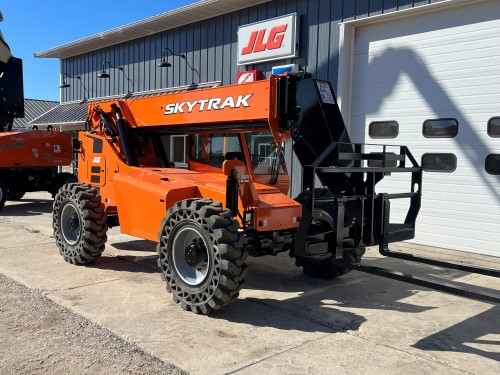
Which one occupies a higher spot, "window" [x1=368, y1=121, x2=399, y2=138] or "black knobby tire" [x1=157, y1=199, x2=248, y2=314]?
"window" [x1=368, y1=121, x2=399, y2=138]

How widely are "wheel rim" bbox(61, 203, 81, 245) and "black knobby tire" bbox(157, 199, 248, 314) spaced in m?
2.16

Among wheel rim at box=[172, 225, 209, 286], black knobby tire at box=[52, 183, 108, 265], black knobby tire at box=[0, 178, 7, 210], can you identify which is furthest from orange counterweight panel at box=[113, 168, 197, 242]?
black knobby tire at box=[0, 178, 7, 210]

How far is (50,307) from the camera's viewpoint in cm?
497

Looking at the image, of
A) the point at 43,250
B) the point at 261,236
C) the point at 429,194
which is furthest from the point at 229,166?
the point at 429,194

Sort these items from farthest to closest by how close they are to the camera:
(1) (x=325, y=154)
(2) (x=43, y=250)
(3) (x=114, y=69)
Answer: (3) (x=114, y=69)
(2) (x=43, y=250)
(1) (x=325, y=154)

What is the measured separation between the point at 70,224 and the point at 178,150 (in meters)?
1.91

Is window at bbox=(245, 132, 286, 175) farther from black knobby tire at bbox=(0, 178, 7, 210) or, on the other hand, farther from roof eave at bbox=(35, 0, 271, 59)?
black knobby tire at bbox=(0, 178, 7, 210)

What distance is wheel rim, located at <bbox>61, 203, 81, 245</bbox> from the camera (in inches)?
267

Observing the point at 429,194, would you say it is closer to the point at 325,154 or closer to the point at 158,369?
the point at 325,154

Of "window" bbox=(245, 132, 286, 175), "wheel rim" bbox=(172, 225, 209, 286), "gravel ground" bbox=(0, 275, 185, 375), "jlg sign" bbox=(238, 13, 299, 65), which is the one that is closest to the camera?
"gravel ground" bbox=(0, 275, 185, 375)

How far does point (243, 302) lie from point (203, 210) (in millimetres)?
1240

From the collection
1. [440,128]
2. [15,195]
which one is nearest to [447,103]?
[440,128]

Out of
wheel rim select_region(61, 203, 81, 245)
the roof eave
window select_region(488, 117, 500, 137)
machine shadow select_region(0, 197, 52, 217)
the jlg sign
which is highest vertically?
the roof eave

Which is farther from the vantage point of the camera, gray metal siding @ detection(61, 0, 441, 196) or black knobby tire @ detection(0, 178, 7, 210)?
black knobby tire @ detection(0, 178, 7, 210)
